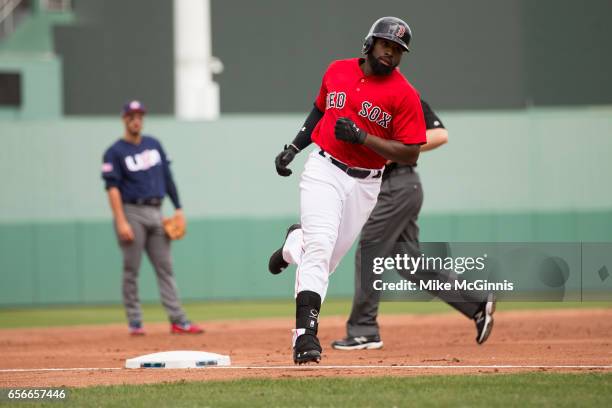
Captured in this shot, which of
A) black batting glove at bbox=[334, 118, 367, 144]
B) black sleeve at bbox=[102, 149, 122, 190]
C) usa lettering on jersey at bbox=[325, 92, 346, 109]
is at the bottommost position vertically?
black sleeve at bbox=[102, 149, 122, 190]

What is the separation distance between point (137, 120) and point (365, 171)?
175 inches

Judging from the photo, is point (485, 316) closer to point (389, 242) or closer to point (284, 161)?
point (389, 242)

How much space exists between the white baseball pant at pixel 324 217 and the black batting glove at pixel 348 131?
1.34ft

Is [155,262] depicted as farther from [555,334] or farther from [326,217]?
[326,217]

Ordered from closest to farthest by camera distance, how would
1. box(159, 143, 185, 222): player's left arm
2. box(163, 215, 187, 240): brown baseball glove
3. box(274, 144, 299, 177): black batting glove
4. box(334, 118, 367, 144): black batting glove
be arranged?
box(334, 118, 367, 144): black batting glove
box(274, 144, 299, 177): black batting glove
box(163, 215, 187, 240): brown baseball glove
box(159, 143, 185, 222): player's left arm

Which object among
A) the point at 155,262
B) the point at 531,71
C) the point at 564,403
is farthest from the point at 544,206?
the point at 564,403

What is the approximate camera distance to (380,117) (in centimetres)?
678

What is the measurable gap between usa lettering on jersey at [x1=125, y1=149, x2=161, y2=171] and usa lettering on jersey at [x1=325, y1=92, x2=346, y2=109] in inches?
164

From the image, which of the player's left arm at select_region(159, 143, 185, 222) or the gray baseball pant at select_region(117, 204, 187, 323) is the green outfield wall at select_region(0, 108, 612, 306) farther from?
the gray baseball pant at select_region(117, 204, 187, 323)

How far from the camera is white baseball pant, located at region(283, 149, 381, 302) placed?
668 cm

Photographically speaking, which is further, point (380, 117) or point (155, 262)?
point (155, 262)

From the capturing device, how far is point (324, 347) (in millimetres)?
8867

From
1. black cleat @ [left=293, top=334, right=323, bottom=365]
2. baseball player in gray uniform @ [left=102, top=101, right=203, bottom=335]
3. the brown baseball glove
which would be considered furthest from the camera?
the brown baseball glove

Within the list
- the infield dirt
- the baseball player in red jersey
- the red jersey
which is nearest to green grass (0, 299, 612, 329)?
the infield dirt
